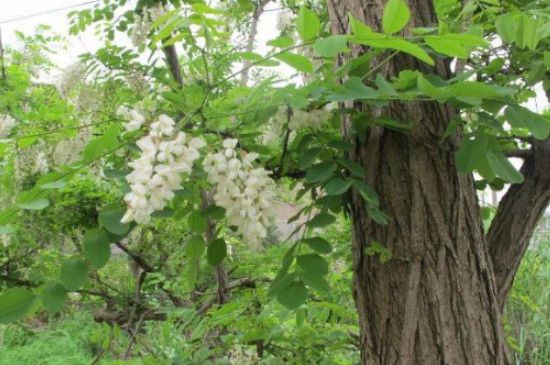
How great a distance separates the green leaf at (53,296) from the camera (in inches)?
34.3

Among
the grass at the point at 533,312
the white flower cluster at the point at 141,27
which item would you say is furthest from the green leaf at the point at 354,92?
the grass at the point at 533,312

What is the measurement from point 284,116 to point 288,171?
0.18m

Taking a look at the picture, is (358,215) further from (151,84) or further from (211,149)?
(151,84)

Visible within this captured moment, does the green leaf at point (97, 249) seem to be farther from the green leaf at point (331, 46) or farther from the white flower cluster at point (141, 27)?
the white flower cluster at point (141, 27)

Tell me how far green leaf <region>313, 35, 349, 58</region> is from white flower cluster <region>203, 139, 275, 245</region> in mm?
191

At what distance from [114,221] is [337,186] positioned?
319 millimetres

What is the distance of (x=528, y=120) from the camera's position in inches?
32.0

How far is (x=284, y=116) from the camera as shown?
37.3 inches

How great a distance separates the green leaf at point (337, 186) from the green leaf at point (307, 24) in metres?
0.23

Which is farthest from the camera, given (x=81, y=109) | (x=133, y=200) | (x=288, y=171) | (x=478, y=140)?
(x=81, y=109)

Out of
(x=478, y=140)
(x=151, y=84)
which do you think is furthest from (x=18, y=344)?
(x=478, y=140)

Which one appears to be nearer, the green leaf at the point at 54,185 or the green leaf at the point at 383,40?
the green leaf at the point at 383,40

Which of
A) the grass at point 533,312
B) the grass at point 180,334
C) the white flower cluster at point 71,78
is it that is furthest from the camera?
the grass at point 533,312

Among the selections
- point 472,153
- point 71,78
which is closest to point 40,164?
point 71,78
